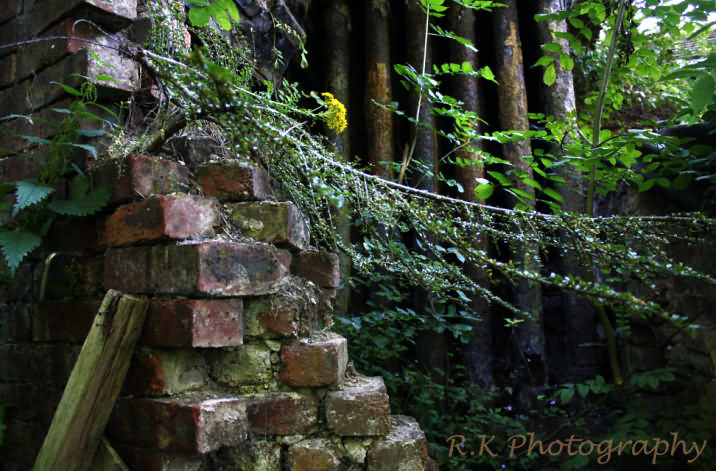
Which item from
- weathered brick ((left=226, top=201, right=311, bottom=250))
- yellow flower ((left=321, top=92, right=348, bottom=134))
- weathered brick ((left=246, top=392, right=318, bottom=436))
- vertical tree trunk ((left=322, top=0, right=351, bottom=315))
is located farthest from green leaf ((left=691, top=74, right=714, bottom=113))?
vertical tree trunk ((left=322, top=0, right=351, bottom=315))

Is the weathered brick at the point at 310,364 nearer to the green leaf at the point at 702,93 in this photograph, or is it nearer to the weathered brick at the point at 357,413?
the weathered brick at the point at 357,413

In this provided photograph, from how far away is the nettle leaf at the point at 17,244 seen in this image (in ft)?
4.32

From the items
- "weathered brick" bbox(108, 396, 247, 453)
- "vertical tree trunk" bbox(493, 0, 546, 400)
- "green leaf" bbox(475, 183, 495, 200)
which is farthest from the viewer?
"vertical tree trunk" bbox(493, 0, 546, 400)

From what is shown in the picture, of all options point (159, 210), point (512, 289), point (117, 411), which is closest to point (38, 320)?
point (117, 411)

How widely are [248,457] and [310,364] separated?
29cm

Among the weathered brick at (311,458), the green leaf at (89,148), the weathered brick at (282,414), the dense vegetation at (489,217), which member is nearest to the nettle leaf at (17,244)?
the dense vegetation at (489,217)

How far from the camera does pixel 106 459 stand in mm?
1286

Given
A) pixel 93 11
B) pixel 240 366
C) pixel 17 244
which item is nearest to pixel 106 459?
pixel 240 366

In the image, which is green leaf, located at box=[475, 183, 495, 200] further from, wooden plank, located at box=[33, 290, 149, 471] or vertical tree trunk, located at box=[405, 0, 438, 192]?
wooden plank, located at box=[33, 290, 149, 471]

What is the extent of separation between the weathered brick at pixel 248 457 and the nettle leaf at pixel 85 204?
76cm

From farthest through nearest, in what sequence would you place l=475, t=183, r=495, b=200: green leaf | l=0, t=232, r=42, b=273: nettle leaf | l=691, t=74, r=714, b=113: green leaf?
1. l=475, t=183, r=495, b=200: green leaf
2. l=691, t=74, r=714, b=113: green leaf
3. l=0, t=232, r=42, b=273: nettle leaf

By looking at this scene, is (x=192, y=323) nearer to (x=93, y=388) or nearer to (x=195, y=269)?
(x=195, y=269)

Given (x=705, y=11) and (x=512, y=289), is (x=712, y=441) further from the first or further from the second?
(x=705, y=11)

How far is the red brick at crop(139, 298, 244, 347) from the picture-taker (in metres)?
1.25
